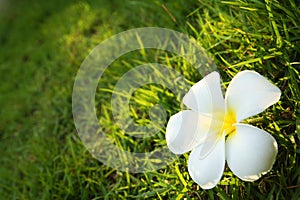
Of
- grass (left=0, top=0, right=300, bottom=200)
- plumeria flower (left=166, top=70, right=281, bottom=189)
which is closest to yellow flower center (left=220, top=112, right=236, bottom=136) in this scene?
plumeria flower (left=166, top=70, right=281, bottom=189)

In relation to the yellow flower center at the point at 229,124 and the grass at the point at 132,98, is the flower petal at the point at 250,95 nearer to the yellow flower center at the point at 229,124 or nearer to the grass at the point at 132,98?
the yellow flower center at the point at 229,124

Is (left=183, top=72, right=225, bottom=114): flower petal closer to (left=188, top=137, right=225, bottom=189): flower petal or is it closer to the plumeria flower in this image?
the plumeria flower

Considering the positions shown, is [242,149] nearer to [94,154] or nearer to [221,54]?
[221,54]

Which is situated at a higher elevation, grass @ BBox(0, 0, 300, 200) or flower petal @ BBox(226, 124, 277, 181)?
flower petal @ BBox(226, 124, 277, 181)

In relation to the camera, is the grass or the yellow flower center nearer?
the yellow flower center

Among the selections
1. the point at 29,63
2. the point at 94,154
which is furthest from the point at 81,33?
the point at 94,154

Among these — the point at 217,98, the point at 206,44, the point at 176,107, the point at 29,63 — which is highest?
the point at 217,98

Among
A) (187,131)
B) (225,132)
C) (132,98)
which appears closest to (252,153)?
(225,132)

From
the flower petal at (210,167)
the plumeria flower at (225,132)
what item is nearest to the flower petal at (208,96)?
the plumeria flower at (225,132)
